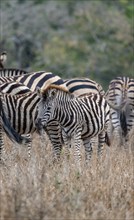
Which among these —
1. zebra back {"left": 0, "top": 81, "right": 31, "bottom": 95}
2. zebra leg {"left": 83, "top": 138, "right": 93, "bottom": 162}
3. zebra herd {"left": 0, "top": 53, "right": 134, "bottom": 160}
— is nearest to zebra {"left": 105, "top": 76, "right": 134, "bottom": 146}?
zebra herd {"left": 0, "top": 53, "right": 134, "bottom": 160}

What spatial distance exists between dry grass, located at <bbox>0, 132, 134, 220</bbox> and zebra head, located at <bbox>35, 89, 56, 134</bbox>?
1957 millimetres

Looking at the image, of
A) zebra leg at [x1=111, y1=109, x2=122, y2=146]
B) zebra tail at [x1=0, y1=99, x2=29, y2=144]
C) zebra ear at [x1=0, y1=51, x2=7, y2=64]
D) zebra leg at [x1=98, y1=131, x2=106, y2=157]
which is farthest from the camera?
zebra ear at [x1=0, y1=51, x2=7, y2=64]

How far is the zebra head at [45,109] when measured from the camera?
35.5 feet

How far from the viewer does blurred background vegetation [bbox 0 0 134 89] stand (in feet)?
94.7

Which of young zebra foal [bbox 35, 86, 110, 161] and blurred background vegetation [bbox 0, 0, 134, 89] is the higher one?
blurred background vegetation [bbox 0, 0, 134, 89]

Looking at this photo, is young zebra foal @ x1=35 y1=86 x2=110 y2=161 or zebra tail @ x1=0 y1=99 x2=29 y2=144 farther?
young zebra foal @ x1=35 y1=86 x2=110 y2=161

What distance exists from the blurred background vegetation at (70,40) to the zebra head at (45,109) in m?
16.8

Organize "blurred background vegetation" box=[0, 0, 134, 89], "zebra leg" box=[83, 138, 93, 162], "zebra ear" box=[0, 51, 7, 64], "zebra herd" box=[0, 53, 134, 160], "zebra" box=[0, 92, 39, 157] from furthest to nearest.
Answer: "blurred background vegetation" box=[0, 0, 134, 89] → "zebra ear" box=[0, 51, 7, 64] → "zebra leg" box=[83, 138, 93, 162] → "zebra" box=[0, 92, 39, 157] → "zebra herd" box=[0, 53, 134, 160]

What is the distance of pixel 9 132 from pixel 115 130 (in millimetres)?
4900

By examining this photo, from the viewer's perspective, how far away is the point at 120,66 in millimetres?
28922

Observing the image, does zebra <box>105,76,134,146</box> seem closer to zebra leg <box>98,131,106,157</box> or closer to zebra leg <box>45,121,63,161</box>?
zebra leg <box>98,131,106,157</box>

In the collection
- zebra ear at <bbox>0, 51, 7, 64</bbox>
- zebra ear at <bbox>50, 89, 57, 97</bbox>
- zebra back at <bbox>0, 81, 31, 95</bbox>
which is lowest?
zebra ear at <bbox>50, 89, 57, 97</bbox>

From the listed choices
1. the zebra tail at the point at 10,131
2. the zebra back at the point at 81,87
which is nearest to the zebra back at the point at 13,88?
the zebra tail at the point at 10,131

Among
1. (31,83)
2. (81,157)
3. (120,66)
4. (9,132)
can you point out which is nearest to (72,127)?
(81,157)
